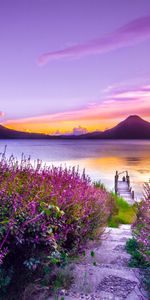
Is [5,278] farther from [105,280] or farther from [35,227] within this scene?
[105,280]

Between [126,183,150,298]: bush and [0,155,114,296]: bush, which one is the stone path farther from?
[0,155,114,296]: bush

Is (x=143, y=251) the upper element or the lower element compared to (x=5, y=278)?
lower

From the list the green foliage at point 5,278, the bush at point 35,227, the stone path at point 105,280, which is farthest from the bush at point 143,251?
the green foliage at point 5,278

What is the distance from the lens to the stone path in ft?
12.6

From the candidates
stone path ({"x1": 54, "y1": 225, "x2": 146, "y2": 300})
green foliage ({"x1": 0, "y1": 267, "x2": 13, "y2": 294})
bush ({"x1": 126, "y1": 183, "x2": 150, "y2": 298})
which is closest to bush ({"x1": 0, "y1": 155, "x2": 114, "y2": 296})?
green foliage ({"x1": 0, "y1": 267, "x2": 13, "y2": 294})

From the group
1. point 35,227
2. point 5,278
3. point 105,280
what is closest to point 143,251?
point 105,280

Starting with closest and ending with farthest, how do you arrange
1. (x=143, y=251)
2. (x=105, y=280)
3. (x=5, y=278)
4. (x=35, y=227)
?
(x=5, y=278)
(x=35, y=227)
(x=105, y=280)
(x=143, y=251)

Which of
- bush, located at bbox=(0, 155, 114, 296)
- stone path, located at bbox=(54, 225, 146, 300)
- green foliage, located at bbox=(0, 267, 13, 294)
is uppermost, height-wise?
bush, located at bbox=(0, 155, 114, 296)

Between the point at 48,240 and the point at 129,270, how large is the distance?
4.88 ft

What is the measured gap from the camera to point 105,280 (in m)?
4.18

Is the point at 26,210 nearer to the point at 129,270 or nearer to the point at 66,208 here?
the point at 66,208

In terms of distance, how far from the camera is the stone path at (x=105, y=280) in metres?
3.84

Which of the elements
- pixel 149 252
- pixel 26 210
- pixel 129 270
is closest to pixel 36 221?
pixel 26 210

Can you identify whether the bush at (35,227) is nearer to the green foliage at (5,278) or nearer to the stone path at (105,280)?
the green foliage at (5,278)
